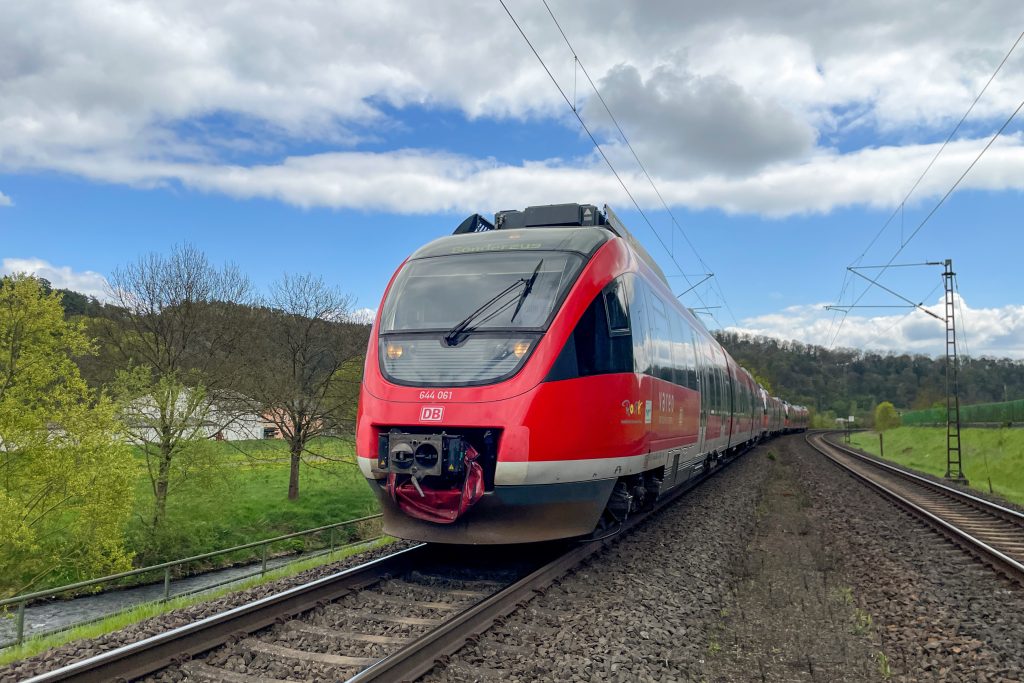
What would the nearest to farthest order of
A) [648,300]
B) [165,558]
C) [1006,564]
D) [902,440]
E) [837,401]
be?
[1006,564], [648,300], [165,558], [902,440], [837,401]

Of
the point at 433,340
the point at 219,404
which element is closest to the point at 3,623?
the point at 219,404

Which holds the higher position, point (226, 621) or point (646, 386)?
point (646, 386)

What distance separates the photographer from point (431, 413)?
299 inches

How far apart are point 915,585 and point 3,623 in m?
20.2

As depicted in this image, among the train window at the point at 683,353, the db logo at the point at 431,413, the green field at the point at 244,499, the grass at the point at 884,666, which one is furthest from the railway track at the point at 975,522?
the green field at the point at 244,499

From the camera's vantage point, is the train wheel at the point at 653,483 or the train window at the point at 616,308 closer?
the train window at the point at 616,308

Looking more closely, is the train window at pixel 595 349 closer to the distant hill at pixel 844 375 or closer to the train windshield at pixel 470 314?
the train windshield at pixel 470 314

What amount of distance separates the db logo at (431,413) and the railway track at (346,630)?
1638 mm

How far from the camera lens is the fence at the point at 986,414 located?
5088 cm

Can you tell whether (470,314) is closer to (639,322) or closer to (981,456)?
(639,322)

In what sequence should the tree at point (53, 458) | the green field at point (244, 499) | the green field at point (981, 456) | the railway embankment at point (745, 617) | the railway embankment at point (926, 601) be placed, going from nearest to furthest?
the railway embankment at point (745, 617) < the railway embankment at point (926, 601) < the tree at point (53, 458) < the green field at point (244, 499) < the green field at point (981, 456)

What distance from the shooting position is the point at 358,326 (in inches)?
1494

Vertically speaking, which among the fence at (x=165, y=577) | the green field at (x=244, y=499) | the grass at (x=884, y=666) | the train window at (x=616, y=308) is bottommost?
the green field at (x=244, y=499)

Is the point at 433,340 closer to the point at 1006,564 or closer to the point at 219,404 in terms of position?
the point at 1006,564
